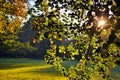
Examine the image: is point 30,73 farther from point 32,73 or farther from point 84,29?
point 84,29

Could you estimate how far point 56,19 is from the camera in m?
6.78

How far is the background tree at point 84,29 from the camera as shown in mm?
5902

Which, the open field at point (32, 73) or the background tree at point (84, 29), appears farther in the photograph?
the open field at point (32, 73)

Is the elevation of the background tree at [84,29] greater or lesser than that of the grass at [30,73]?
greater

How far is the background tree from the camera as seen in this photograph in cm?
590

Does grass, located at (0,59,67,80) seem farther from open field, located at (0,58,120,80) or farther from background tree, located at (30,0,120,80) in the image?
background tree, located at (30,0,120,80)

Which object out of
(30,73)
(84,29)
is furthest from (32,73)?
(84,29)

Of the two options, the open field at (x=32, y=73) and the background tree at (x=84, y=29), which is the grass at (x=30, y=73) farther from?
the background tree at (x=84, y=29)

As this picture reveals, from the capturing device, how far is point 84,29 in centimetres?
636

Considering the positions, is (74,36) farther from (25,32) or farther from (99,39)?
(25,32)

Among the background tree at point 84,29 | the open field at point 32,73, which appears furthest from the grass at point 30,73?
A: the background tree at point 84,29

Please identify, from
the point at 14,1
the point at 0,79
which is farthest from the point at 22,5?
the point at 0,79

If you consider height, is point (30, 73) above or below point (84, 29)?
below

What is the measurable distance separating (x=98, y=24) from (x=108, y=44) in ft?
2.10
